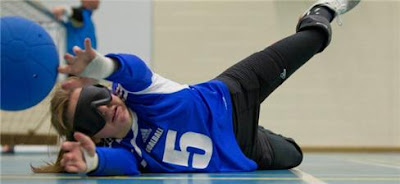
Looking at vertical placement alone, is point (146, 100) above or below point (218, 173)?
above

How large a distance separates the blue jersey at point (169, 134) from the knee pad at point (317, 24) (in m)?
0.65

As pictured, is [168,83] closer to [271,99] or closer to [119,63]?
[119,63]

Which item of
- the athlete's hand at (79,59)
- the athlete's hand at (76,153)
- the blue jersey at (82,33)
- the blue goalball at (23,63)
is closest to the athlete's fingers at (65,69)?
the athlete's hand at (79,59)

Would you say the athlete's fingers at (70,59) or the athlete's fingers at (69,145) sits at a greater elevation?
the athlete's fingers at (70,59)

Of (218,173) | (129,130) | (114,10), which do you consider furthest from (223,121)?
(114,10)

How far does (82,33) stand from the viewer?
184 inches

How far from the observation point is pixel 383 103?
595cm

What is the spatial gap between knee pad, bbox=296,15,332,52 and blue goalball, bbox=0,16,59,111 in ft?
4.04

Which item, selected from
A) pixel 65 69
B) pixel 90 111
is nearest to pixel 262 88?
pixel 90 111

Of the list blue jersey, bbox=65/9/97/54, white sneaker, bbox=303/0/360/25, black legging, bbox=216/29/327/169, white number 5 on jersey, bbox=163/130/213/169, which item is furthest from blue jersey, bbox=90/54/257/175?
blue jersey, bbox=65/9/97/54

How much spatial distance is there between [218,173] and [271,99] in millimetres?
3959

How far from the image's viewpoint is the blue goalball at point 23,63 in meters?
2.85

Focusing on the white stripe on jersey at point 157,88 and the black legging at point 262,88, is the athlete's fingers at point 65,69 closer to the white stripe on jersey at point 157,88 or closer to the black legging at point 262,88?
the white stripe on jersey at point 157,88

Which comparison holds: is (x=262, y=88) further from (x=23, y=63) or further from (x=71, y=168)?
(x=23, y=63)
